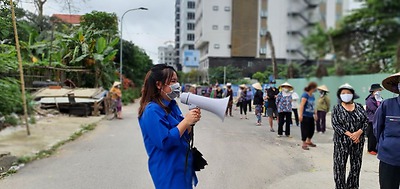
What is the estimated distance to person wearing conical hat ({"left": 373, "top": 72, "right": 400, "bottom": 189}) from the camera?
300cm

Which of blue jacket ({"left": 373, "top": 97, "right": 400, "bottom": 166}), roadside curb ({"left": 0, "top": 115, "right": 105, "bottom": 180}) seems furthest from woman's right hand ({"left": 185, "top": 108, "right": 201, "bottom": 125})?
roadside curb ({"left": 0, "top": 115, "right": 105, "bottom": 180})

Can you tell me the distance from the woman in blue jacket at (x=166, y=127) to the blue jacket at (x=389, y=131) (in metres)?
1.86

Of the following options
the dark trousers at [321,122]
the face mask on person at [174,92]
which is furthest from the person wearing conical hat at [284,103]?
the dark trousers at [321,122]

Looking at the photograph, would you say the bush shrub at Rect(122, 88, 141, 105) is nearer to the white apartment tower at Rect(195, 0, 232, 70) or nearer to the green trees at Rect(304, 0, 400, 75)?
the white apartment tower at Rect(195, 0, 232, 70)

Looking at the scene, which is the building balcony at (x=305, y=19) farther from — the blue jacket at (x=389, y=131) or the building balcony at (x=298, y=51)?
the blue jacket at (x=389, y=131)

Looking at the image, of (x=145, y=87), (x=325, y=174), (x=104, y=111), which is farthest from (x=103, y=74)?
(x=104, y=111)

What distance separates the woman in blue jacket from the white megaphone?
0.16ft

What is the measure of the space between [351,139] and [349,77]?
3192mm

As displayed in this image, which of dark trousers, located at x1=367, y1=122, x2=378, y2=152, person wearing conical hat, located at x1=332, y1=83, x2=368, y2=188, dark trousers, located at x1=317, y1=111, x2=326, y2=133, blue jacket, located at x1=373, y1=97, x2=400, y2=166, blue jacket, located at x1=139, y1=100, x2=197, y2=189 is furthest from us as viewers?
dark trousers, located at x1=317, y1=111, x2=326, y2=133

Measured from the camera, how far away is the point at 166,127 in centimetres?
212

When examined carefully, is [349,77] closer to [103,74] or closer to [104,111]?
[103,74]

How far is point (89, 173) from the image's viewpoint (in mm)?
5242

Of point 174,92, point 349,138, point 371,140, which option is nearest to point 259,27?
point 174,92

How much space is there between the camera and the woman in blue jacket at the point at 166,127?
211 cm
